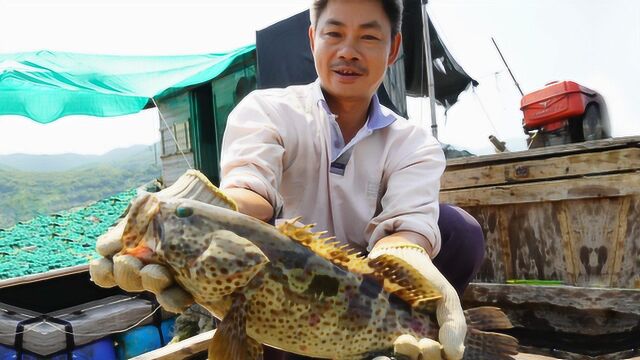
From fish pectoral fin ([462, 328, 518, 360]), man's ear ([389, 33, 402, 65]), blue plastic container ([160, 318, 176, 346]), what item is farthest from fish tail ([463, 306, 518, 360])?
blue plastic container ([160, 318, 176, 346])

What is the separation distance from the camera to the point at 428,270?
1649 mm

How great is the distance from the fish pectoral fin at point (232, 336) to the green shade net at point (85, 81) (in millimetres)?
5716

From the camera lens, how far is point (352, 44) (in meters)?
2.00

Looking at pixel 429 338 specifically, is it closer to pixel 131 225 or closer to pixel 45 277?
pixel 131 225

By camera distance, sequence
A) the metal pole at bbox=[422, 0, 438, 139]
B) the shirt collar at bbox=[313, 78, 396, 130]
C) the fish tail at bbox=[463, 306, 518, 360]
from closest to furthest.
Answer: the fish tail at bbox=[463, 306, 518, 360]
the shirt collar at bbox=[313, 78, 396, 130]
the metal pole at bbox=[422, 0, 438, 139]

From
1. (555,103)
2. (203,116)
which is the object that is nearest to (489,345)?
(555,103)

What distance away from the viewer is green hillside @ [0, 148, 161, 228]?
398 inches

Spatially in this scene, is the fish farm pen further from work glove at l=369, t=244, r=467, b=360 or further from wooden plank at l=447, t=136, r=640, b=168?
work glove at l=369, t=244, r=467, b=360

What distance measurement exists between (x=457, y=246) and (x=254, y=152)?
3.69 ft

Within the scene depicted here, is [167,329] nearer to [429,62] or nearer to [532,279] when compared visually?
[532,279]

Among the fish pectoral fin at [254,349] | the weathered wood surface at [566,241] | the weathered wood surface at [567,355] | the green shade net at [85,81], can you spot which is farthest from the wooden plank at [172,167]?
the fish pectoral fin at [254,349]

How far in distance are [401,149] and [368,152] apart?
0.17m

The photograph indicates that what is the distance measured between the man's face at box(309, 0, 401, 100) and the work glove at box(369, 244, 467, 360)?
82 centimetres

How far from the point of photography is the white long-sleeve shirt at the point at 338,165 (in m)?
1.99
